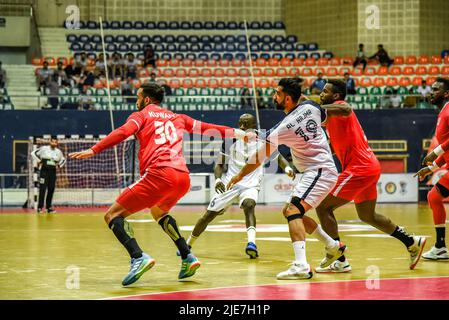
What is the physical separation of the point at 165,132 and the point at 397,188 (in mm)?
20177

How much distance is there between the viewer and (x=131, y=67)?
33062 mm

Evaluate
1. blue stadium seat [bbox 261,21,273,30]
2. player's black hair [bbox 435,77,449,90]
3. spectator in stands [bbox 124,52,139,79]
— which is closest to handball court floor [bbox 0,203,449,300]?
player's black hair [bbox 435,77,449,90]

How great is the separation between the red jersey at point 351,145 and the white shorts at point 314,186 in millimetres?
756

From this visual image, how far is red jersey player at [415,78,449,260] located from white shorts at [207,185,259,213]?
2.62 meters

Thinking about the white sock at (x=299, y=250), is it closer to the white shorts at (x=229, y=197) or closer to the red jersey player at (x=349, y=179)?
the red jersey player at (x=349, y=179)

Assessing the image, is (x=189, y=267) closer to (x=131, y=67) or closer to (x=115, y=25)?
(x=131, y=67)

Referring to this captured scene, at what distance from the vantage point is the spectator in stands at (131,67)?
32812 mm

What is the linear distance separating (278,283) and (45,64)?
24.8m

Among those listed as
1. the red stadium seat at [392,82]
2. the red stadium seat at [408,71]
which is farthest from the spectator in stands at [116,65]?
the red stadium seat at [408,71]

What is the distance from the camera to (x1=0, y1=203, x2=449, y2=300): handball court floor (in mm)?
8484

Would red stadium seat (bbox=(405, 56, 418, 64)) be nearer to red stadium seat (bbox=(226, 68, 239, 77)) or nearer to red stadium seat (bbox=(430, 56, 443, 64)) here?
red stadium seat (bbox=(430, 56, 443, 64))

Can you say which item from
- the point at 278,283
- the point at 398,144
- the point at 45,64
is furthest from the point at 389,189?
the point at 278,283

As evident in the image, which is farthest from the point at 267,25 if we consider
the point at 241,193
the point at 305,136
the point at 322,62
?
the point at 305,136
